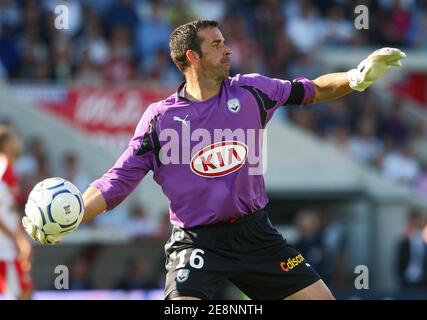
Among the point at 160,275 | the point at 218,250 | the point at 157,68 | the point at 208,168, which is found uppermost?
the point at 157,68

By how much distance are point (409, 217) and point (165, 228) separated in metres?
3.86

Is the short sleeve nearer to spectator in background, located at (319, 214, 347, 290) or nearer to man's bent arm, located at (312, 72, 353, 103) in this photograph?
man's bent arm, located at (312, 72, 353, 103)

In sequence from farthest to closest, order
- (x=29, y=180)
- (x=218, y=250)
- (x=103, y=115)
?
1. (x=103, y=115)
2. (x=29, y=180)
3. (x=218, y=250)

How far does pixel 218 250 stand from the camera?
717 centimetres

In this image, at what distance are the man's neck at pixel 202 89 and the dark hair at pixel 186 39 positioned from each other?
158 millimetres

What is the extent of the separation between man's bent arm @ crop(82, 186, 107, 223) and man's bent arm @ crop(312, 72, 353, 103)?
156 cm

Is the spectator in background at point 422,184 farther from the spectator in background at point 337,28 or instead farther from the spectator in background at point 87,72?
the spectator in background at point 87,72

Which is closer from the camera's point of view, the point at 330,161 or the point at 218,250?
the point at 218,250

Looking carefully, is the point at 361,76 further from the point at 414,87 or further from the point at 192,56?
the point at 414,87

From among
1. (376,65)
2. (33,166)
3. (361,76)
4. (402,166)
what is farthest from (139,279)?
(376,65)

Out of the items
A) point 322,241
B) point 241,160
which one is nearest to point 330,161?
point 322,241

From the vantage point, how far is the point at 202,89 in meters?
7.40

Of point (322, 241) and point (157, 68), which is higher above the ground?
point (157, 68)

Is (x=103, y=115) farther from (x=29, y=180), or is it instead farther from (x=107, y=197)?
(x=107, y=197)
